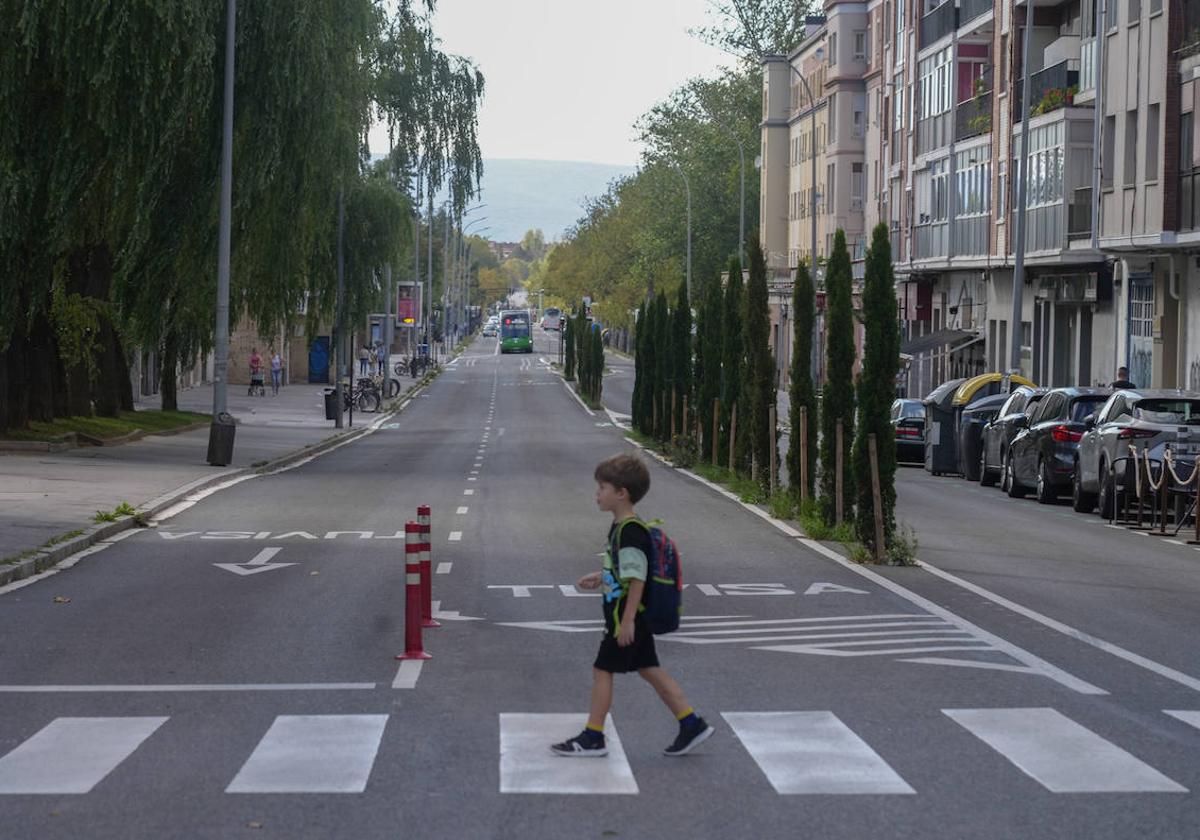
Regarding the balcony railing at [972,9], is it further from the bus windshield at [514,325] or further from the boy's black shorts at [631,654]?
the bus windshield at [514,325]

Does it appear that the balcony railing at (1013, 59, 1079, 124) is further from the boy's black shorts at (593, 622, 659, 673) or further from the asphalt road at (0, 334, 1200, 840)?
the boy's black shorts at (593, 622, 659, 673)

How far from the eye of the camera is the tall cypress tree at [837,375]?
2130 centimetres

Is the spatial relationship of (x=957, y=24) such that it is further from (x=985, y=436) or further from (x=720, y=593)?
(x=720, y=593)

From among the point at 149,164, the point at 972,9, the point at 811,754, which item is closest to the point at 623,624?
the point at 811,754

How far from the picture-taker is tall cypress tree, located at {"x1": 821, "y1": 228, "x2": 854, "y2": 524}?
69.9 feet

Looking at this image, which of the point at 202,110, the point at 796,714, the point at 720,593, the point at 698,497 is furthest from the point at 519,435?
the point at 796,714

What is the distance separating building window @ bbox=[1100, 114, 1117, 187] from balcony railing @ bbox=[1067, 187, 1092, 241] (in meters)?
1.49

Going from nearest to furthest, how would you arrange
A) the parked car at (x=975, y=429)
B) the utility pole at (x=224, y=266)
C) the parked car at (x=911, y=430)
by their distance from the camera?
1. the utility pole at (x=224, y=266)
2. the parked car at (x=975, y=429)
3. the parked car at (x=911, y=430)

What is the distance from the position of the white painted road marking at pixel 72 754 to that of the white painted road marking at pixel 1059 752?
4.10 metres

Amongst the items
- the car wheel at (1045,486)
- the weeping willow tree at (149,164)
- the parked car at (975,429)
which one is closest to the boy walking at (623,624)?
the car wheel at (1045,486)

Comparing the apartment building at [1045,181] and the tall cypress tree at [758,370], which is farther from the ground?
the apartment building at [1045,181]

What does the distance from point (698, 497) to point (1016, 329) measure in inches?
791

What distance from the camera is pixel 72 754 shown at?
30.1 ft

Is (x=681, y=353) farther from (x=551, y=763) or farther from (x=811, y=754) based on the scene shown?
(x=551, y=763)
